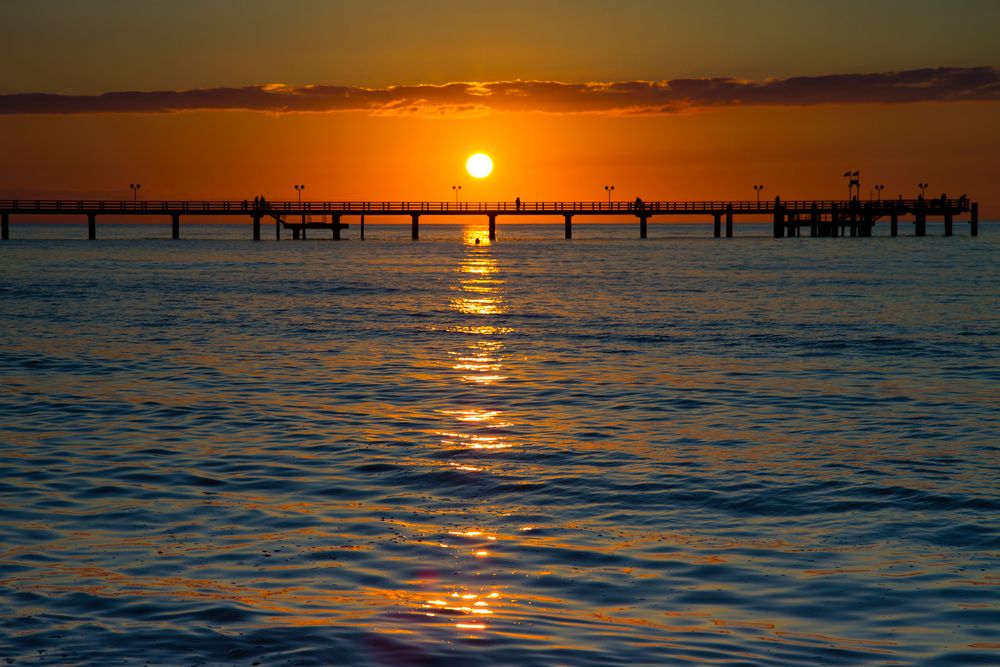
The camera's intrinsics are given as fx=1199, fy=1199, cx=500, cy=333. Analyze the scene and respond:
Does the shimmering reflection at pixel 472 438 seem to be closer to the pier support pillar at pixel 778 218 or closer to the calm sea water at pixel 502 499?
the calm sea water at pixel 502 499

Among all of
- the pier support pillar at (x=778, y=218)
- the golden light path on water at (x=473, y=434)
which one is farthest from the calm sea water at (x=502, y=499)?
the pier support pillar at (x=778, y=218)

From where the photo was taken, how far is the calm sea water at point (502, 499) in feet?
23.9

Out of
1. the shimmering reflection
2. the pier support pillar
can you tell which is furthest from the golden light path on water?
the pier support pillar

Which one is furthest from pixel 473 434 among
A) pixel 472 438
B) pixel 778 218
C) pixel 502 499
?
pixel 778 218

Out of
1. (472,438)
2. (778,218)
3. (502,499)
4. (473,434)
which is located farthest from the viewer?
(778,218)

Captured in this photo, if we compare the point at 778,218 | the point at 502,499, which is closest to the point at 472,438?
the point at 502,499

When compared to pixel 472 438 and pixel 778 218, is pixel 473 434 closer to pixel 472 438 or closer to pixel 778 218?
pixel 472 438

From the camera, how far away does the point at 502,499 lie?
1109cm

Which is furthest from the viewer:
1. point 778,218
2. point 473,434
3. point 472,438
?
point 778,218

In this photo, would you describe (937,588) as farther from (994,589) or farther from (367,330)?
(367,330)

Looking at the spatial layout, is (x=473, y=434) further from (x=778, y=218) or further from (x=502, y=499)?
(x=778, y=218)

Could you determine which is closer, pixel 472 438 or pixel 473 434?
pixel 472 438

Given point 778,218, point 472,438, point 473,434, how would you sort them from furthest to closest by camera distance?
point 778,218
point 473,434
point 472,438

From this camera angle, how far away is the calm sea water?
7.30m
